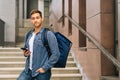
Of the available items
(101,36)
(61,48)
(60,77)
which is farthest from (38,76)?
(60,77)

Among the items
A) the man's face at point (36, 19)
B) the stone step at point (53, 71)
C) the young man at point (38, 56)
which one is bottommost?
the stone step at point (53, 71)

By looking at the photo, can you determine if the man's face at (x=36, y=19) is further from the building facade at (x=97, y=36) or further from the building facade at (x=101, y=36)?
the building facade at (x=101, y=36)

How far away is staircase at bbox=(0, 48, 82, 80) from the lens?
6.20 meters

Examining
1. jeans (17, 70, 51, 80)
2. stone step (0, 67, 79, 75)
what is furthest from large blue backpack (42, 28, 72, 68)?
stone step (0, 67, 79, 75)

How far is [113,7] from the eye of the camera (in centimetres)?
468

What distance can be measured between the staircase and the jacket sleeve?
273 centimetres

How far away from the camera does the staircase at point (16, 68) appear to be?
6195mm

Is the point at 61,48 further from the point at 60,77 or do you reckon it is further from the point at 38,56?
the point at 60,77

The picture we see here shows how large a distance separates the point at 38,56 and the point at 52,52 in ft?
0.57

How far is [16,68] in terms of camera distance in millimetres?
6797

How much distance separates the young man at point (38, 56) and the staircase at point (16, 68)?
104 inches

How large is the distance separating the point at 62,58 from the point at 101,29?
126 centimetres

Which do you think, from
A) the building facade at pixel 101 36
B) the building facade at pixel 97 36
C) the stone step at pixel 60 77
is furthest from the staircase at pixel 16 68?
the building facade at pixel 101 36

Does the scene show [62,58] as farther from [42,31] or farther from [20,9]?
[20,9]
